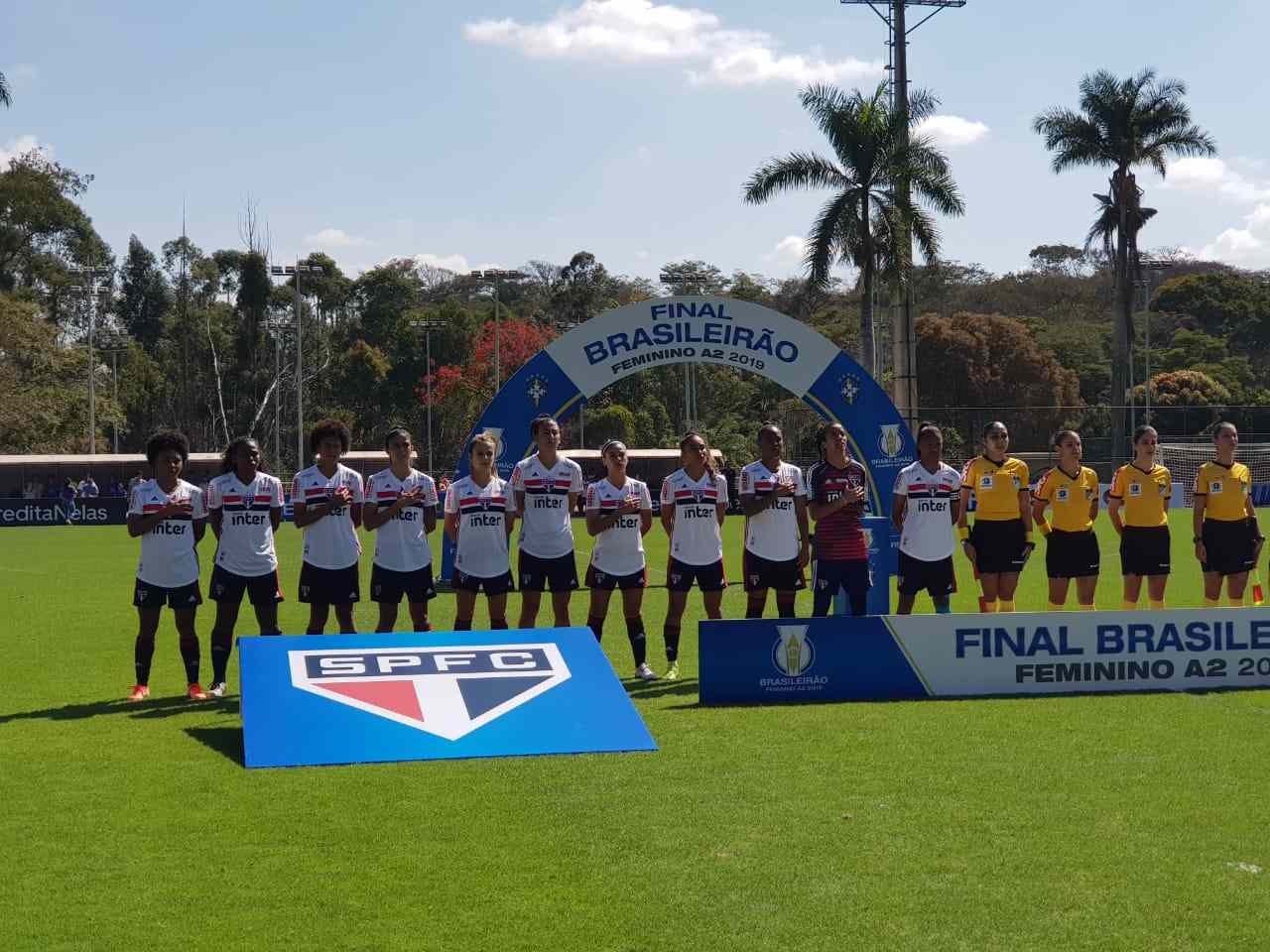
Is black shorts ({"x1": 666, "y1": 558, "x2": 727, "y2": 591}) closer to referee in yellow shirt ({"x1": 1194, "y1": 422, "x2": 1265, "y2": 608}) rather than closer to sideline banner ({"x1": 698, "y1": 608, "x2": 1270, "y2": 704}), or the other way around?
sideline banner ({"x1": 698, "y1": 608, "x2": 1270, "y2": 704})

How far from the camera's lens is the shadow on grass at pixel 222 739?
821 centimetres

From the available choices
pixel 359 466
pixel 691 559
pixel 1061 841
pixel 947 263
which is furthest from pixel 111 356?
pixel 1061 841

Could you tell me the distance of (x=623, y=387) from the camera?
2645 inches

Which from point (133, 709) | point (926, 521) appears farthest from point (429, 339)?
point (133, 709)

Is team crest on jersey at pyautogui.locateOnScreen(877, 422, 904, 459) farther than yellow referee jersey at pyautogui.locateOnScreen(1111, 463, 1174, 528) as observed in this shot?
Yes

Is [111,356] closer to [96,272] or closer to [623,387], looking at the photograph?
[96,272]

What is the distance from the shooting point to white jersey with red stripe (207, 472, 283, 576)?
1016 cm

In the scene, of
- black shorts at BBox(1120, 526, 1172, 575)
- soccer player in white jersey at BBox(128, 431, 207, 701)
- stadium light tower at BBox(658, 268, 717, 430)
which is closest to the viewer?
soccer player in white jersey at BBox(128, 431, 207, 701)

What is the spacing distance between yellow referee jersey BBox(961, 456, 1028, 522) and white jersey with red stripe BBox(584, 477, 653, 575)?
10.0 ft

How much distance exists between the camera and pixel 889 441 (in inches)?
709

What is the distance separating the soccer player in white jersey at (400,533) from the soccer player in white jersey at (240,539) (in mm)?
716

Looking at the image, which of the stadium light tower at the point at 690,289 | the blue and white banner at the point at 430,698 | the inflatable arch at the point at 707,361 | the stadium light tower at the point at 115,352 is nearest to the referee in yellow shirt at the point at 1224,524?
the inflatable arch at the point at 707,361

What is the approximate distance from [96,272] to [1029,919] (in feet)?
225

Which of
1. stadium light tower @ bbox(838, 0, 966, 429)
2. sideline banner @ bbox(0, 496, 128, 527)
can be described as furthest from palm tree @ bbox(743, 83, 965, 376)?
sideline banner @ bbox(0, 496, 128, 527)
